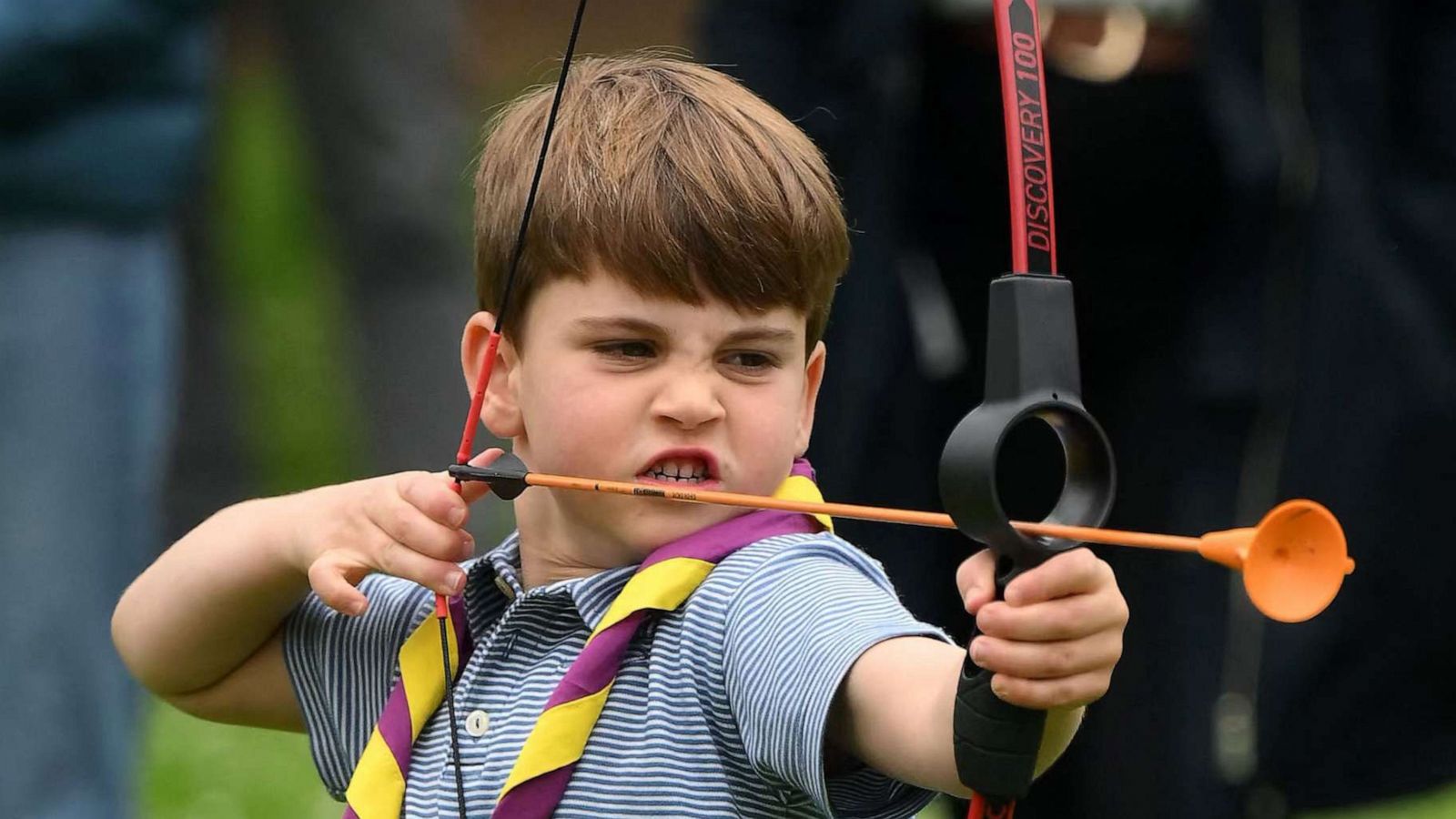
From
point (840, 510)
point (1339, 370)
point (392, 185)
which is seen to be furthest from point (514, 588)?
point (392, 185)

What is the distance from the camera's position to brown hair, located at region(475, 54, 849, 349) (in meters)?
1.86

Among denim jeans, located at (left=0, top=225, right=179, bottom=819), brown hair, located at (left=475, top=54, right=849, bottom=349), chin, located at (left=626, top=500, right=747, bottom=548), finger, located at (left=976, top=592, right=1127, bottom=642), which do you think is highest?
brown hair, located at (left=475, top=54, right=849, bottom=349)

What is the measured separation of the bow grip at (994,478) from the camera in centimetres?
146

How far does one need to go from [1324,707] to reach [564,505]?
1623mm

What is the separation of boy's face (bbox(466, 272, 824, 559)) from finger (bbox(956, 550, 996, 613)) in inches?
14.3

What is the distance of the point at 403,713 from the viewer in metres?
1.94

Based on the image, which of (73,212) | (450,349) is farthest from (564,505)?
(450,349)

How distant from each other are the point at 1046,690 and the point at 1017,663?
0.02 m

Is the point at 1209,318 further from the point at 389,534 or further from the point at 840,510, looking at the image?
the point at 840,510

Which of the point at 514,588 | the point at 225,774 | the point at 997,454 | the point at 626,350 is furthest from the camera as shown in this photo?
the point at 225,774

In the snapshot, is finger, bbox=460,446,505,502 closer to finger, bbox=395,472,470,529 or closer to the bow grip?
finger, bbox=395,472,470,529

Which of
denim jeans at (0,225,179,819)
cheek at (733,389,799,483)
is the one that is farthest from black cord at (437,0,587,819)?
denim jeans at (0,225,179,819)

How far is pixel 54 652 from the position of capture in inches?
127

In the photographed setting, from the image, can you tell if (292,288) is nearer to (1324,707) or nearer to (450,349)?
(450,349)
